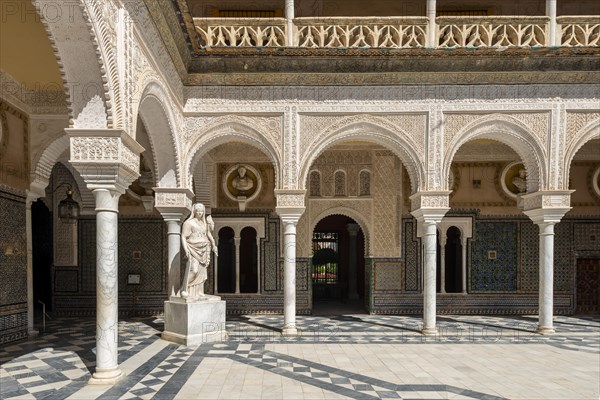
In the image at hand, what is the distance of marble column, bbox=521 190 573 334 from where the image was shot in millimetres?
6875

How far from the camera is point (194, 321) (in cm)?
620

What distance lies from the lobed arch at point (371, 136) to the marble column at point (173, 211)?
2.02 m

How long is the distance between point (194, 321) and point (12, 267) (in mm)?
3034

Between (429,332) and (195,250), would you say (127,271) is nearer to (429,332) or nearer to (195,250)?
(195,250)

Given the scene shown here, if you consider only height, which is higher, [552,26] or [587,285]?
[552,26]

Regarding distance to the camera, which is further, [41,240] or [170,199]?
[41,240]

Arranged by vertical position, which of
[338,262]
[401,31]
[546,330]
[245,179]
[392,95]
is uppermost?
[401,31]

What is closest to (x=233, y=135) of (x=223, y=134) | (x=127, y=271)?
(x=223, y=134)

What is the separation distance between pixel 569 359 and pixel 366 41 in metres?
5.85

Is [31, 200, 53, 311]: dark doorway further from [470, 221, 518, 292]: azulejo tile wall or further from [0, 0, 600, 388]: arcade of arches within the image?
[470, 221, 518, 292]: azulejo tile wall

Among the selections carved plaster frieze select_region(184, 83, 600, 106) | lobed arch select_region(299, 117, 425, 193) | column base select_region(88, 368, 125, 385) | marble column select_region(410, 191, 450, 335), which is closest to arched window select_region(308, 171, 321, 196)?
lobed arch select_region(299, 117, 425, 193)

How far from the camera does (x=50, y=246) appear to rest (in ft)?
30.3

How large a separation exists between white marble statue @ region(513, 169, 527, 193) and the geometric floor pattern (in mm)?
3140

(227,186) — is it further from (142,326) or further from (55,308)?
(55,308)
